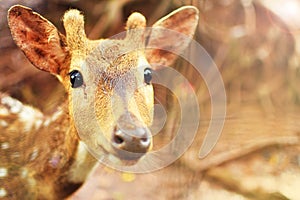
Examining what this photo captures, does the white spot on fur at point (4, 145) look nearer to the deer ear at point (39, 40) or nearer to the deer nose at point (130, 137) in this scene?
the deer ear at point (39, 40)

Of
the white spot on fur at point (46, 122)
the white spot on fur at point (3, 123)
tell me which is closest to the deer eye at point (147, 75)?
the white spot on fur at point (46, 122)

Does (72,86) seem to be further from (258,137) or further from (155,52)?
(258,137)

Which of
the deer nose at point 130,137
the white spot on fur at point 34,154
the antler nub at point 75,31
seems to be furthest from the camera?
the white spot on fur at point 34,154

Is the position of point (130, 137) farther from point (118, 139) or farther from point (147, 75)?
point (147, 75)

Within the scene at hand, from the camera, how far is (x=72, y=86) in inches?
60.3

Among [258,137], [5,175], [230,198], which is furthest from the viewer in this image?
[258,137]

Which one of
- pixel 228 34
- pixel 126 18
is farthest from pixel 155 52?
pixel 228 34

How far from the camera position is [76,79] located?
1.52 m

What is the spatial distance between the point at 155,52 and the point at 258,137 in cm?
63

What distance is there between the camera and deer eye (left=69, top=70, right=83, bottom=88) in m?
1.51

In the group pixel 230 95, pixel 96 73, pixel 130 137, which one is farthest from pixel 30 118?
pixel 230 95

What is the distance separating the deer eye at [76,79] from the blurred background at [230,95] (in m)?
0.16

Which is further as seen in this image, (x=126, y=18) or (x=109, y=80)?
(x=126, y=18)

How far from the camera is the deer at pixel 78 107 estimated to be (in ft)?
4.85
